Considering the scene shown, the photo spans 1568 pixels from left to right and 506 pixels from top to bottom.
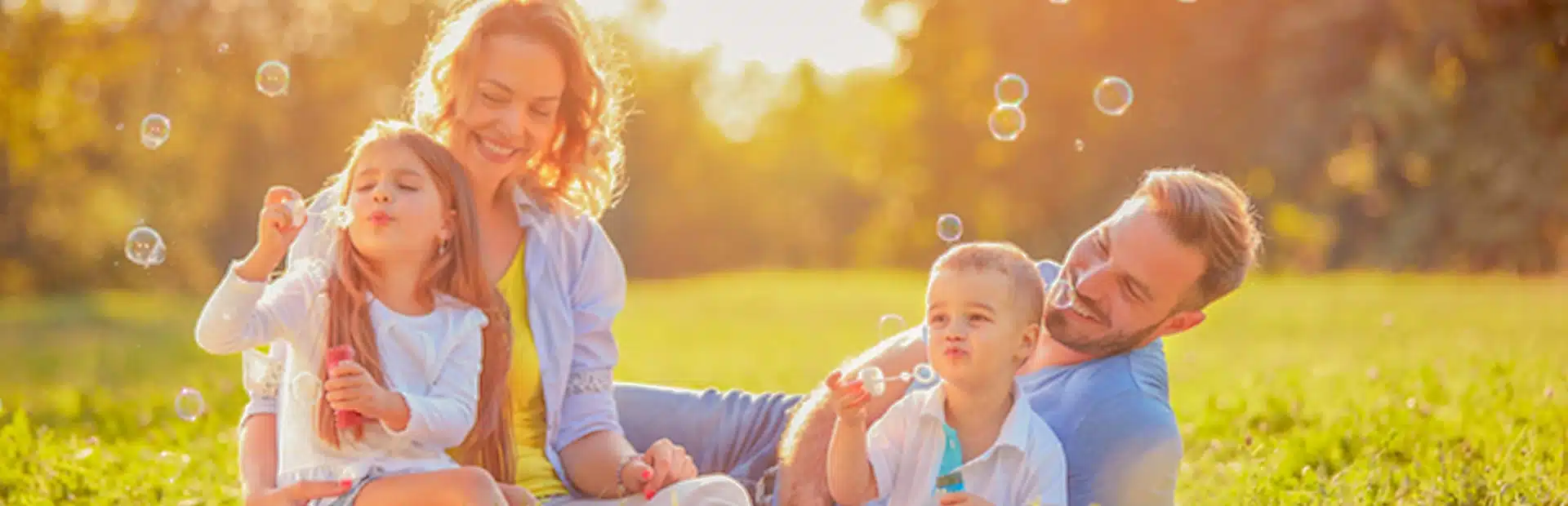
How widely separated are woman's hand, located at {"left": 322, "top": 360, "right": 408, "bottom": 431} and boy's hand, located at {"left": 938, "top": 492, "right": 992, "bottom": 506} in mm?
1118

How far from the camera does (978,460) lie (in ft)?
10.5

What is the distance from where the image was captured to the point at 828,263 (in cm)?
4425

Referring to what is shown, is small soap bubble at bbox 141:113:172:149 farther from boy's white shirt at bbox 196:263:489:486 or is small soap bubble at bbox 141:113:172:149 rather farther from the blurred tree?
the blurred tree

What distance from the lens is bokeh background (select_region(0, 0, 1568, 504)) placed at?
527cm

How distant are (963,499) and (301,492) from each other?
4.29 feet

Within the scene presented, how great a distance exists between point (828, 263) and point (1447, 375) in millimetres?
37463

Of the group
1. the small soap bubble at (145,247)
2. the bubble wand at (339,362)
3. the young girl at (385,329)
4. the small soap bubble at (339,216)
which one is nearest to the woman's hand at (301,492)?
the young girl at (385,329)

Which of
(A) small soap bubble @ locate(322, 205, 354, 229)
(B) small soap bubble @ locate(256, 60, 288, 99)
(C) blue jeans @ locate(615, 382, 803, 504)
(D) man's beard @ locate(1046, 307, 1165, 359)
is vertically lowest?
(C) blue jeans @ locate(615, 382, 803, 504)

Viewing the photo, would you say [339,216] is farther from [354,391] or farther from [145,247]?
[145,247]

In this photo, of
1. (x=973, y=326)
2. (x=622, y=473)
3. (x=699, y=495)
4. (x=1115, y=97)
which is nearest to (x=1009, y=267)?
(x=973, y=326)

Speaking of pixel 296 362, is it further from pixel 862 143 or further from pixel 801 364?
pixel 862 143

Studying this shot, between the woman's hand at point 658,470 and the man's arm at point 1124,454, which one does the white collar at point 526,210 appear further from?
the man's arm at point 1124,454

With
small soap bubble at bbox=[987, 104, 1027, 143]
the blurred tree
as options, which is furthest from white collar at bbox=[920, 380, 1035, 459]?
the blurred tree

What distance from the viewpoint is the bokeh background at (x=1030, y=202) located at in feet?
17.3
